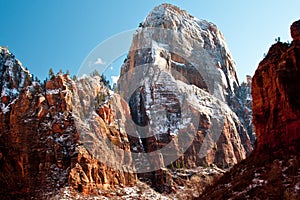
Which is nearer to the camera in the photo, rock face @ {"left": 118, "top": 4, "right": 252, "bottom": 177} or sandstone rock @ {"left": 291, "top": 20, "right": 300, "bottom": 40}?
sandstone rock @ {"left": 291, "top": 20, "right": 300, "bottom": 40}

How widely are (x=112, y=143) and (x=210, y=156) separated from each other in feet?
126

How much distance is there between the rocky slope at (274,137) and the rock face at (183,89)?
74.5m

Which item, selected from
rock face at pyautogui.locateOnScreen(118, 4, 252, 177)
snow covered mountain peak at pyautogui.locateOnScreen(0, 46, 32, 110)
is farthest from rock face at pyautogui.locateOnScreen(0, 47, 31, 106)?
rock face at pyautogui.locateOnScreen(118, 4, 252, 177)

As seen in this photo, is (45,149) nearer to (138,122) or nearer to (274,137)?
(138,122)

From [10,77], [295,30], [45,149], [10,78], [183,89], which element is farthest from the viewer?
[183,89]

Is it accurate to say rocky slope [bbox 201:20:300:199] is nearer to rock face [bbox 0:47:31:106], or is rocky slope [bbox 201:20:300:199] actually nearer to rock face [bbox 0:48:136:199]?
rock face [bbox 0:48:136:199]

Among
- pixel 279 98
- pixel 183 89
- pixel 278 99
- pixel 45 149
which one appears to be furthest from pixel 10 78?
pixel 279 98

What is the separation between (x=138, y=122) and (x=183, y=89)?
2203cm

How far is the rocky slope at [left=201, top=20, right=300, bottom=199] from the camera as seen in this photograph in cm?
3091

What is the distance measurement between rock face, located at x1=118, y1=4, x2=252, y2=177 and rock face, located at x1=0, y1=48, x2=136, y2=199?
26.9m

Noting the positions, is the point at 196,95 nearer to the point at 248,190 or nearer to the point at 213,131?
the point at 213,131

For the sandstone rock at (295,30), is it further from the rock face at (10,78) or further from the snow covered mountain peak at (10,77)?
the snow covered mountain peak at (10,77)

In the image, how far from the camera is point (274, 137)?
130 ft

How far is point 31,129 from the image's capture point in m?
91.9
